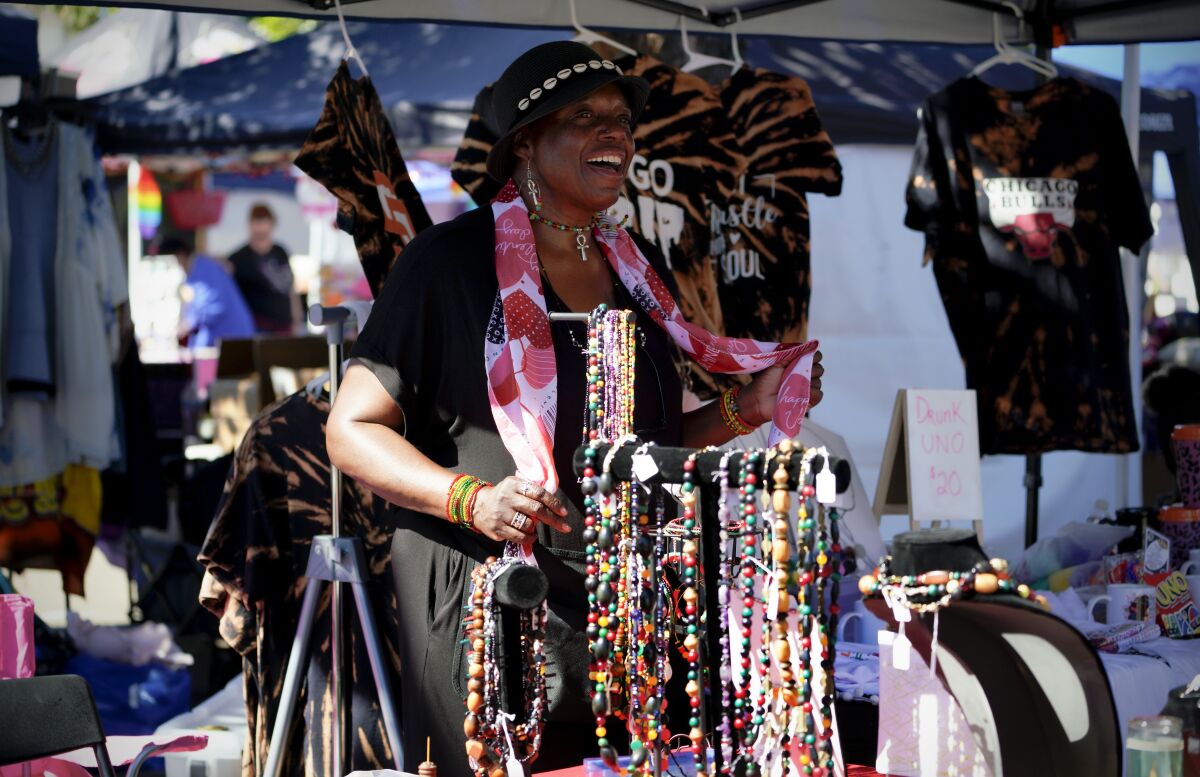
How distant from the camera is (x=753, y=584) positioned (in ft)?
5.24

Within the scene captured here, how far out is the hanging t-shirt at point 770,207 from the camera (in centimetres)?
421

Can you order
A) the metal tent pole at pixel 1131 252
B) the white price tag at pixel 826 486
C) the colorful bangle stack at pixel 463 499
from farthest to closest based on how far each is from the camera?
the metal tent pole at pixel 1131 252 → the colorful bangle stack at pixel 463 499 → the white price tag at pixel 826 486

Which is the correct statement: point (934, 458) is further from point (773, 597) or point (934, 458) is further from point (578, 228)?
point (773, 597)

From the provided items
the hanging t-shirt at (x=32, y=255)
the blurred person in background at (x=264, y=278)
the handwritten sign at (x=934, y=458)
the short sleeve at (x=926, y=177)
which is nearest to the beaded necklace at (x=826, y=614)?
the handwritten sign at (x=934, y=458)

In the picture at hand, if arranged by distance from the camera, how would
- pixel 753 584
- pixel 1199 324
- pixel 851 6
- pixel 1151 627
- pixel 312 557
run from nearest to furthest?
pixel 753 584 < pixel 312 557 < pixel 1151 627 < pixel 851 6 < pixel 1199 324

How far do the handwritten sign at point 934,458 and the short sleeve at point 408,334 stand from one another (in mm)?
2044

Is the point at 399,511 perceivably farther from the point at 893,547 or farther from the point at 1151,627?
the point at 1151,627

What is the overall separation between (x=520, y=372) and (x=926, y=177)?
2.66 meters

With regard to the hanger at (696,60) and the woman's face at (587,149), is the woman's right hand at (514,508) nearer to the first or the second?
the woman's face at (587,149)

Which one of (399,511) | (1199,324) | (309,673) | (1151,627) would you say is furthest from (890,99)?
(399,511)

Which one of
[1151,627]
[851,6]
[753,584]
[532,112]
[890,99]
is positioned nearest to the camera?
[753,584]

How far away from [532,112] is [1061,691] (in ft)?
3.92

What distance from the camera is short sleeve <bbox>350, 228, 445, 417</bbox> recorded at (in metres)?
2.19

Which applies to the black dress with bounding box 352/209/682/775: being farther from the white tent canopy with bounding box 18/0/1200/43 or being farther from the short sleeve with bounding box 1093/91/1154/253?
the short sleeve with bounding box 1093/91/1154/253
